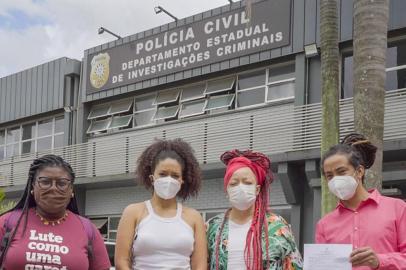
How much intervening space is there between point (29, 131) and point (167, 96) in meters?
6.89

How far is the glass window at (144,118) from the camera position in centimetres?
1858

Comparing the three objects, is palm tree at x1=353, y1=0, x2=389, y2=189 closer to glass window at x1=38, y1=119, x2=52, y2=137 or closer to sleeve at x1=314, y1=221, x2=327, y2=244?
sleeve at x1=314, y1=221, x2=327, y2=244

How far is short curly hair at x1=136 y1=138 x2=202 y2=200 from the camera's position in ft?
13.6

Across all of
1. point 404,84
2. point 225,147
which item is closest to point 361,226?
point 404,84

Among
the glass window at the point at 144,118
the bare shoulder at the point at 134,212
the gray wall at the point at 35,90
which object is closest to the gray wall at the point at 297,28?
the glass window at the point at 144,118

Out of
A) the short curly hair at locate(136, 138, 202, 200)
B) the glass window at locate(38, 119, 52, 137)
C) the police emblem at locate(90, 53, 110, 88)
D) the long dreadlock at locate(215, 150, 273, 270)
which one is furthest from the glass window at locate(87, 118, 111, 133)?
the long dreadlock at locate(215, 150, 273, 270)

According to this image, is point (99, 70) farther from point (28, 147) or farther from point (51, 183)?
point (51, 183)

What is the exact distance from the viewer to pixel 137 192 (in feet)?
60.6

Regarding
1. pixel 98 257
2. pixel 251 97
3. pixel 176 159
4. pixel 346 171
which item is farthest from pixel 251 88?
pixel 98 257

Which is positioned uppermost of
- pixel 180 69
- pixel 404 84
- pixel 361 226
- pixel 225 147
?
pixel 180 69

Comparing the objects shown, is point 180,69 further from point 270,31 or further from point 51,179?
point 51,179

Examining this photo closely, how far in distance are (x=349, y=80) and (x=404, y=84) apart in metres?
1.31

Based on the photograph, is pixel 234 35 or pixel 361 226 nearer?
pixel 361 226

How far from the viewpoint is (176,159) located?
4.11 m
